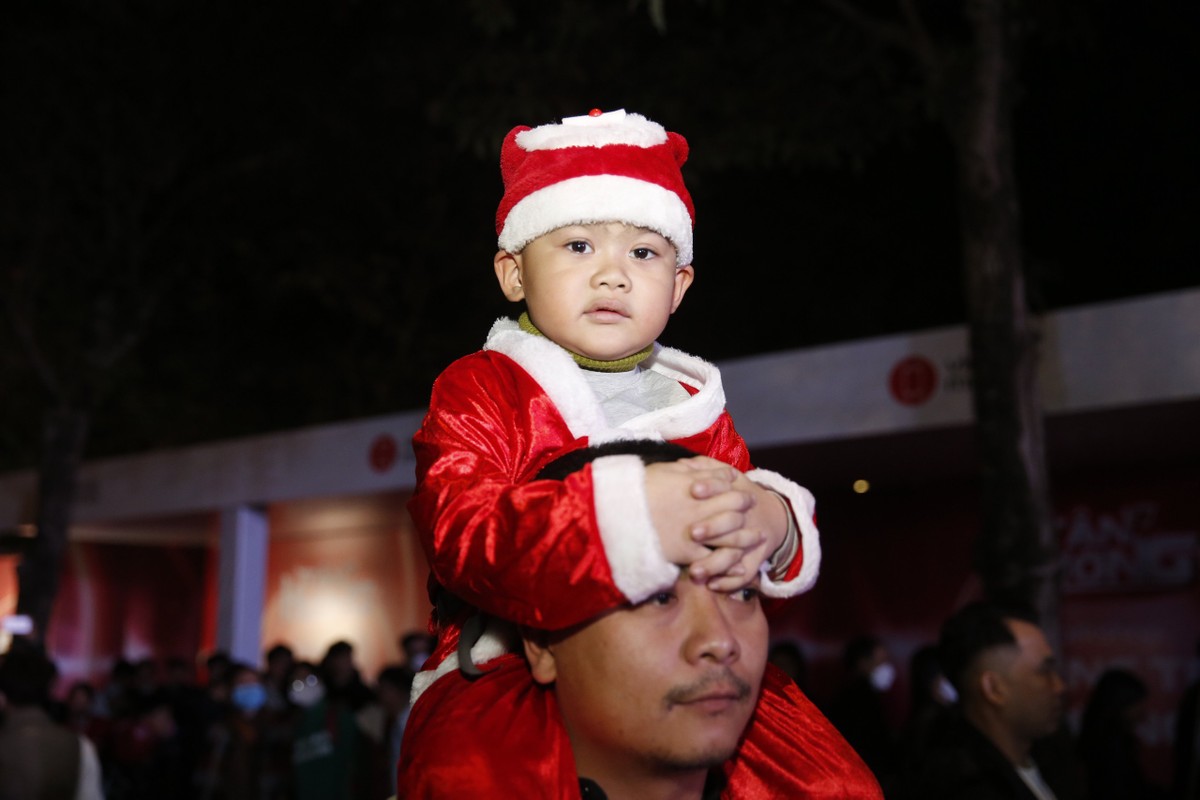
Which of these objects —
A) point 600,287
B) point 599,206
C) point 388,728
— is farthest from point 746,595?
point 388,728

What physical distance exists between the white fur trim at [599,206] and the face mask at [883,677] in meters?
6.95

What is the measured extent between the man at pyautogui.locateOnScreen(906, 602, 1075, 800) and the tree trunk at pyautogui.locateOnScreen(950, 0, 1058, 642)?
2.00 m

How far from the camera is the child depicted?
6.73 feet

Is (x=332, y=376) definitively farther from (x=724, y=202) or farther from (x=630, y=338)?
(x=630, y=338)

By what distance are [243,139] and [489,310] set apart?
6.05m

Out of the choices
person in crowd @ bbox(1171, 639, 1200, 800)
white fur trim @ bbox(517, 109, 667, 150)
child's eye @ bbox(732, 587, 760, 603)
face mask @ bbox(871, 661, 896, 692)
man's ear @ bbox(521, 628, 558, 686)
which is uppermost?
white fur trim @ bbox(517, 109, 667, 150)

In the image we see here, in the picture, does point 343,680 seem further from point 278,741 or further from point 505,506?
point 505,506

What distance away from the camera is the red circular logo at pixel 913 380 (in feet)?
30.6

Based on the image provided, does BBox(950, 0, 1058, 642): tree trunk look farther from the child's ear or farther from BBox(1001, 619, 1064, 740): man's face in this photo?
the child's ear

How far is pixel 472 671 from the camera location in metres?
2.38

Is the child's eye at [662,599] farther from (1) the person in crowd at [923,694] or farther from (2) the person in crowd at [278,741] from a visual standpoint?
(2) the person in crowd at [278,741]

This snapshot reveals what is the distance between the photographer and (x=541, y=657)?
225 centimetres

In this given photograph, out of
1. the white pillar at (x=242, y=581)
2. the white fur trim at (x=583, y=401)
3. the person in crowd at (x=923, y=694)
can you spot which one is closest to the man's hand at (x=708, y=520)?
the white fur trim at (x=583, y=401)

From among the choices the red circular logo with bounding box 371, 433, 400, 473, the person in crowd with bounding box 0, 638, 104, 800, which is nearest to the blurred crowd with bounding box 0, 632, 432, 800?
the person in crowd with bounding box 0, 638, 104, 800
